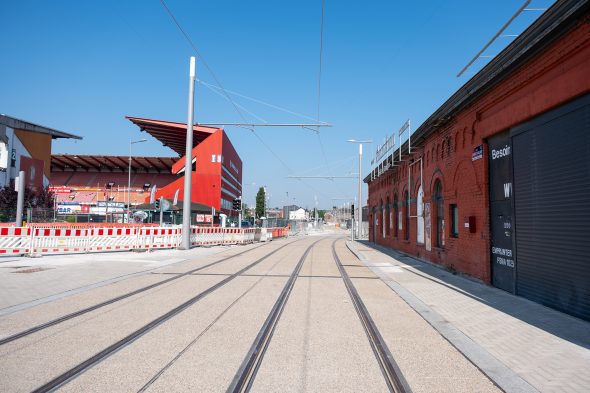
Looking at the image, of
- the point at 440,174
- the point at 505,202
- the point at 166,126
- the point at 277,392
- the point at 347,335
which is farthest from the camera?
the point at 166,126

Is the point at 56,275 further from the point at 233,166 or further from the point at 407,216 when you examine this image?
the point at 233,166

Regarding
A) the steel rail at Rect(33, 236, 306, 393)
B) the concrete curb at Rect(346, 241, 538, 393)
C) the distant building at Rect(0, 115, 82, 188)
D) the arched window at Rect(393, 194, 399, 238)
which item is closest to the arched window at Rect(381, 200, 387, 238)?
the arched window at Rect(393, 194, 399, 238)

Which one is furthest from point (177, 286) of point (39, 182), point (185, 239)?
point (39, 182)

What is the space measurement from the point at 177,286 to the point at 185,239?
12.5m

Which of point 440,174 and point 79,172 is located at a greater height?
point 79,172

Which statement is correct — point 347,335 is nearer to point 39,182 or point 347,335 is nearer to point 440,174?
point 440,174

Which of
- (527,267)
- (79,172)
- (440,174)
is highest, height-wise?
(79,172)

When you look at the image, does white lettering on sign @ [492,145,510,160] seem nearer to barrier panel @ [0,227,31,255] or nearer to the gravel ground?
the gravel ground

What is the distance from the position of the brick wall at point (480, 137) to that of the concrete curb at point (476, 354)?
13.9ft

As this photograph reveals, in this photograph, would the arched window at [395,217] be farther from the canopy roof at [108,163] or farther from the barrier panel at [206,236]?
the canopy roof at [108,163]

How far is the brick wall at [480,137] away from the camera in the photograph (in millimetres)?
7723

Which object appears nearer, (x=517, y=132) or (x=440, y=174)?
(x=517, y=132)

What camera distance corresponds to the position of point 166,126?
5634cm

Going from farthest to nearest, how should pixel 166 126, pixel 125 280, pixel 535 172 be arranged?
pixel 166 126 → pixel 125 280 → pixel 535 172
